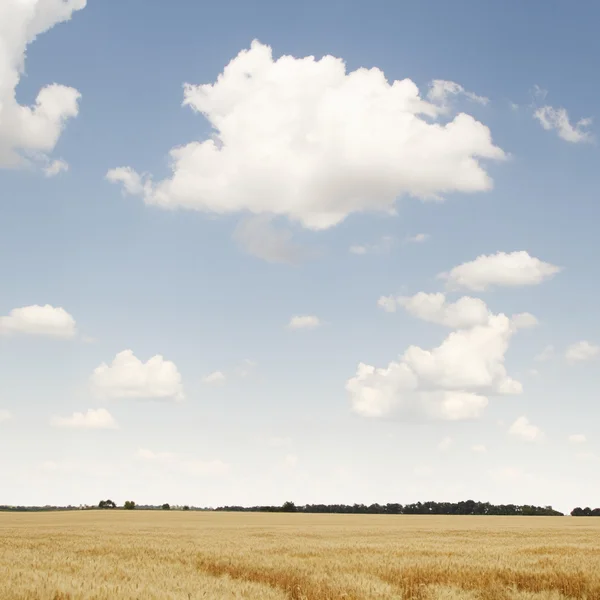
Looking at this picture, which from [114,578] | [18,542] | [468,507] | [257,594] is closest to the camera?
[257,594]

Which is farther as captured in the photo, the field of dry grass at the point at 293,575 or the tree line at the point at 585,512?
the tree line at the point at 585,512

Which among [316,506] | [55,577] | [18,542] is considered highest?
[55,577]

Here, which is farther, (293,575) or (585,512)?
(585,512)

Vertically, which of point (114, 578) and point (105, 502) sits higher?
point (114, 578)

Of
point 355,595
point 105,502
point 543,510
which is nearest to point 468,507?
point 543,510

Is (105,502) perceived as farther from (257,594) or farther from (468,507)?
(257,594)

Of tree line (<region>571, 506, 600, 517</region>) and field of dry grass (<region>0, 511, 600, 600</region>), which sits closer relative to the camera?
field of dry grass (<region>0, 511, 600, 600</region>)

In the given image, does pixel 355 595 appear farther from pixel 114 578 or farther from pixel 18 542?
pixel 18 542

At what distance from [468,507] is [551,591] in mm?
147584

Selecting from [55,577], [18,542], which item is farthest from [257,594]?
[18,542]

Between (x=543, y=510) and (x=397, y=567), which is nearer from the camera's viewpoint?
(x=397, y=567)

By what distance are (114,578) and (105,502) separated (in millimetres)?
142775

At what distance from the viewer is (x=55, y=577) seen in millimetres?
12070

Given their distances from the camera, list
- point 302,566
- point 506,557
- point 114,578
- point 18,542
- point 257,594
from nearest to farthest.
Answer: point 257,594, point 114,578, point 302,566, point 506,557, point 18,542
